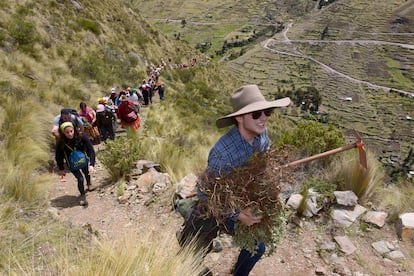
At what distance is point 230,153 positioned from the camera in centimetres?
242

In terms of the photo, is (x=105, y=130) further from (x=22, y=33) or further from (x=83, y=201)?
(x=22, y=33)

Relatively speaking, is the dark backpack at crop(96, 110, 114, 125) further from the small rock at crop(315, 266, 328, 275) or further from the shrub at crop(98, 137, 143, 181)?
the small rock at crop(315, 266, 328, 275)

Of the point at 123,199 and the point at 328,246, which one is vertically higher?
the point at 123,199

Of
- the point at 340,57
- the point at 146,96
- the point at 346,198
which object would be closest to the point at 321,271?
the point at 346,198

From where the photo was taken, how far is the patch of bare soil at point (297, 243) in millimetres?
3676

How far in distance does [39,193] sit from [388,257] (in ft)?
15.8

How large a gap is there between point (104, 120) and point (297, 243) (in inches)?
245

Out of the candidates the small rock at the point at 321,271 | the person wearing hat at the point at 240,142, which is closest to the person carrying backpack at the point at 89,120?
the person wearing hat at the point at 240,142

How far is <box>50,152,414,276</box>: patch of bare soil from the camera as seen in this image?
12.1 feet

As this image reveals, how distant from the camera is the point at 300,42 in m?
149

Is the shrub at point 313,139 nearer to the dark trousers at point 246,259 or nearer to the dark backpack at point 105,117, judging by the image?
the dark trousers at point 246,259

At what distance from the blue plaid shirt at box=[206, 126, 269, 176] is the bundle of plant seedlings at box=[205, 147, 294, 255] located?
0.28 ft

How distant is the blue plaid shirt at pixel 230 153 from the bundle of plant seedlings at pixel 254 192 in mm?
85

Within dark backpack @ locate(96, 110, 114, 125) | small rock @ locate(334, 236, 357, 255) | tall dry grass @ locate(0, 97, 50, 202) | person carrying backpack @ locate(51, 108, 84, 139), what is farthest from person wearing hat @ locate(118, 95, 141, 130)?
small rock @ locate(334, 236, 357, 255)
